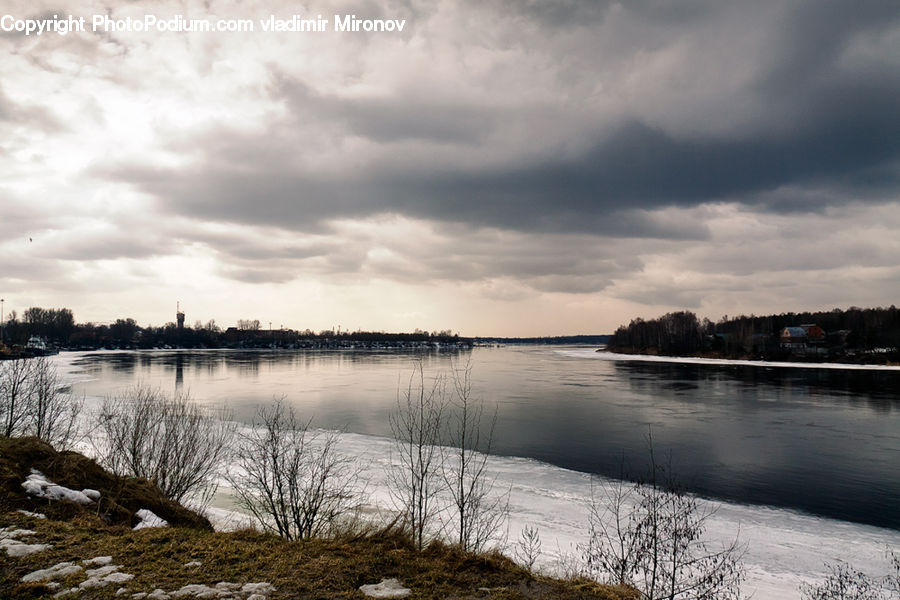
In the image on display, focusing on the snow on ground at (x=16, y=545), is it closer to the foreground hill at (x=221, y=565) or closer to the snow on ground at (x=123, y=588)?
the foreground hill at (x=221, y=565)

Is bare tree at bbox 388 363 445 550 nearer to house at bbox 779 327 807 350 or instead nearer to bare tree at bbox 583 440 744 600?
bare tree at bbox 583 440 744 600

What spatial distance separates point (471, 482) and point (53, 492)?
33.0 feet

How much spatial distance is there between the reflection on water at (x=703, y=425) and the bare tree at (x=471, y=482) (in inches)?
48.8

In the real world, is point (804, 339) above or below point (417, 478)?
above

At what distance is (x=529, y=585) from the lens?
5418 mm

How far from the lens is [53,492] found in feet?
24.4

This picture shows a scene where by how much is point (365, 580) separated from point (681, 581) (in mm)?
5586

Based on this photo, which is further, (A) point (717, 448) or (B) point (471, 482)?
(A) point (717, 448)

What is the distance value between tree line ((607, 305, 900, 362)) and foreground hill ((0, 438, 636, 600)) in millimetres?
83285

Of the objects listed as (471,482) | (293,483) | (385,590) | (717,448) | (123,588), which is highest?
(123,588)

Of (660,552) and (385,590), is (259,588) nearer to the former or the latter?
(385,590)

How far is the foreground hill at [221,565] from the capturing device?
4844 millimetres

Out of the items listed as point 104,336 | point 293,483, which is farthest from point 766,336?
point 104,336

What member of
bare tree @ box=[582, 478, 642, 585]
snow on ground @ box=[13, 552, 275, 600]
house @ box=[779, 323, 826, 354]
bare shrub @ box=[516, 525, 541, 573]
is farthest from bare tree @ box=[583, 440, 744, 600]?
house @ box=[779, 323, 826, 354]
